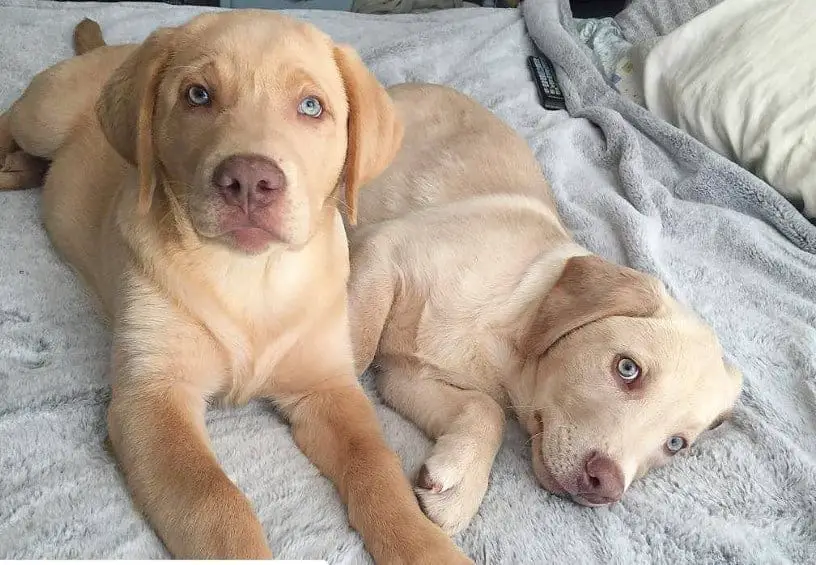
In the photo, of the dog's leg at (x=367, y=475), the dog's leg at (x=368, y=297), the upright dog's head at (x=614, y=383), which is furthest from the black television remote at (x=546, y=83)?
the dog's leg at (x=367, y=475)

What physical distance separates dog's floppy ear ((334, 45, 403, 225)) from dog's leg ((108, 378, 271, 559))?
68cm

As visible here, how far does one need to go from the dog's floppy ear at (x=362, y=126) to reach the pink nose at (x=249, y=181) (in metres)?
0.38

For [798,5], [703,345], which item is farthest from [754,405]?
[798,5]

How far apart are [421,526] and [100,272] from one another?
1.24 m

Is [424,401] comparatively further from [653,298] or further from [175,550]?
[175,550]

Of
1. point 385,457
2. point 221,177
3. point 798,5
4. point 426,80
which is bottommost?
point 426,80

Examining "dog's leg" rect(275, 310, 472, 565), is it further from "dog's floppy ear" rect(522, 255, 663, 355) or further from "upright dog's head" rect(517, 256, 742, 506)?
"dog's floppy ear" rect(522, 255, 663, 355)

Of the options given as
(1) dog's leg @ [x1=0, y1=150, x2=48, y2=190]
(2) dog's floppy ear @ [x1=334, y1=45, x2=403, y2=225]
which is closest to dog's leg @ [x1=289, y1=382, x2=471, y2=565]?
(2) dog's floppy ear @ [x1=334, y1=45, x2=403, y2=225]

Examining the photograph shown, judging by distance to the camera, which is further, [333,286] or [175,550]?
[333,286]

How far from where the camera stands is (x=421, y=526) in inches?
63.3

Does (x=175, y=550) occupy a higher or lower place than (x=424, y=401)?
higher

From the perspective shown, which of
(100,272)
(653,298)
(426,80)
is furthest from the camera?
(426,80)

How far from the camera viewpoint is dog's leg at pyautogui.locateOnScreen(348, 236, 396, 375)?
226 centimetres

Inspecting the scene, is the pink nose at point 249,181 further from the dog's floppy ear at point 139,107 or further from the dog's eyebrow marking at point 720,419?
the dog's eyebrow marking at point 720,419
